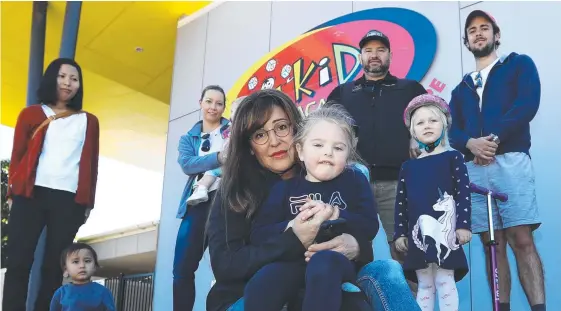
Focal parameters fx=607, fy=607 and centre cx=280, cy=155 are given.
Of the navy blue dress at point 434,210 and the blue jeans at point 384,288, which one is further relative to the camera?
the navy blue dress at point 434,210

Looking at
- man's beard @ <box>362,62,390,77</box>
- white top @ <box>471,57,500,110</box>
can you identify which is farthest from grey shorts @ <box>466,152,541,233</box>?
man's beard @ <box>362,62,390,77</box>

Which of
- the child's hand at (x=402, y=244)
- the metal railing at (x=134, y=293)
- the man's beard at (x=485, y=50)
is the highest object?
the man's beard at (x=485, y=50)

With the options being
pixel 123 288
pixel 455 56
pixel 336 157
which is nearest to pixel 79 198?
pixel 336 157

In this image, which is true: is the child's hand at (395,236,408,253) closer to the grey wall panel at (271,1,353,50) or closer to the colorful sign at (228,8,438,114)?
the colorful sign at (228,8,438,114)

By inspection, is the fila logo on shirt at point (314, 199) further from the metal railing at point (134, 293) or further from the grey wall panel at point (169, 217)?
the metal railing at point (134, 293)

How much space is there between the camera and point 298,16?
17.7 feet

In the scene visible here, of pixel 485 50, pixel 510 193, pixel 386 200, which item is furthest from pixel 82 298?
pixel 485 50

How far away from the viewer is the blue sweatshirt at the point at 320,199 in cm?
173

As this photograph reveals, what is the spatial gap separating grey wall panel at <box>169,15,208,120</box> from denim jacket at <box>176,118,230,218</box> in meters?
2.21

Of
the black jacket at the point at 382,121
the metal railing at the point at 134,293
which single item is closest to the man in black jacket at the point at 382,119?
the black jacket at the point at 382,121

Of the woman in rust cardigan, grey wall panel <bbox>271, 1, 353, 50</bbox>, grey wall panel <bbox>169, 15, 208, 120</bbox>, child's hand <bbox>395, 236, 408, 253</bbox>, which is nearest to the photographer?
child's hand <bbox>395, 236, 408, 253</bbox>

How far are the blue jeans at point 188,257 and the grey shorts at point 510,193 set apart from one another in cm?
157

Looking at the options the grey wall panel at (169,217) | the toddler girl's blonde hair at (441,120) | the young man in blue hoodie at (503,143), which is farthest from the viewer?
the grey wall panel at (169,217)

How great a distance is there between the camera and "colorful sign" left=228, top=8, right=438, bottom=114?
4387mm
